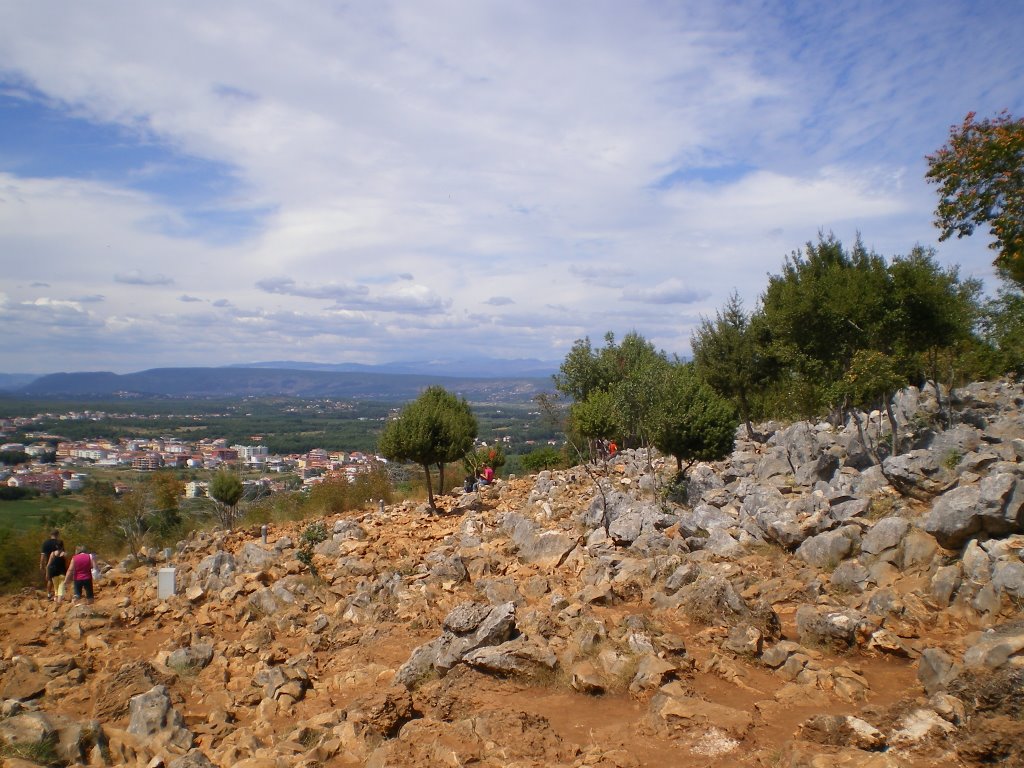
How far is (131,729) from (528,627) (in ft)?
17.4

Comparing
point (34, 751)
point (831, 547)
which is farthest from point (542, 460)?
point (34, 751)

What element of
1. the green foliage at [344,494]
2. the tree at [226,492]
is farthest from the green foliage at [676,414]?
the tree at [226,492]

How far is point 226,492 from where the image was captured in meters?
25.4

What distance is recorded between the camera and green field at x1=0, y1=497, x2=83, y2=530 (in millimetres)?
37562

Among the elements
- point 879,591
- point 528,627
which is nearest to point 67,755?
point 528,627

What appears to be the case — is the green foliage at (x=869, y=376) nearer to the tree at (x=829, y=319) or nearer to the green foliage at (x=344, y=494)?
the tree at (x=829, y=319)

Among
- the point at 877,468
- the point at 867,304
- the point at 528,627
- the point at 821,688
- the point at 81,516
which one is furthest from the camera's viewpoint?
the point at 81,516

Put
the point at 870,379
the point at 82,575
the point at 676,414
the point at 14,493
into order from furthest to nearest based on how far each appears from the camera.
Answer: the point at 14,493
the point at 676,414
the point at 870,379
the point at 82,575

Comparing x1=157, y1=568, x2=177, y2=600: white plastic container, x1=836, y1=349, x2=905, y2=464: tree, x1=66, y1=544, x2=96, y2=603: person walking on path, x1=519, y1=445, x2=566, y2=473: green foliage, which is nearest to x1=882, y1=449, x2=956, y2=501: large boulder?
x1=836, y1=349, x2=905, y2=464: tree

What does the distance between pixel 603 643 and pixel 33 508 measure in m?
46.3

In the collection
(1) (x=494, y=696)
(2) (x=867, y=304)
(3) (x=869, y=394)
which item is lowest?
(1) (x=494, y=696)

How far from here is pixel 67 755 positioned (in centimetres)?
727

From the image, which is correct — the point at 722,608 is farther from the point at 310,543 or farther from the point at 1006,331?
the point at 1006,331

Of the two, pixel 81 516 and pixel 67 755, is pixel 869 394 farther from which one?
pixel 81 516
